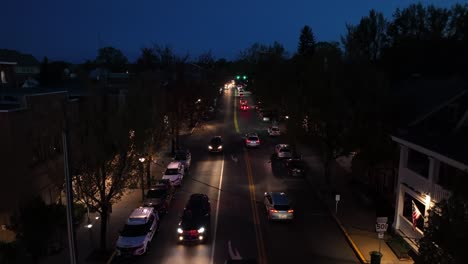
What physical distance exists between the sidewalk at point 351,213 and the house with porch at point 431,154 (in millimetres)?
1491

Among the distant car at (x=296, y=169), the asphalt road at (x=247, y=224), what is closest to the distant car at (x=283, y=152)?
the asphalt road at (x=247, y=224)

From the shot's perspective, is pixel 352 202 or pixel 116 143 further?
pixel 352 202

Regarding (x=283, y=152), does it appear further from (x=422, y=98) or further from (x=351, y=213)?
(x=422, y=98)

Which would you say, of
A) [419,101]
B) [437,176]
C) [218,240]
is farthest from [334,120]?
[218,240]

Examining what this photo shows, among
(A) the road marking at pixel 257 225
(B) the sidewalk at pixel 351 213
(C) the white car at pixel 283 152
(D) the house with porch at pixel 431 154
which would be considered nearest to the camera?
(D) the house with porch at pixel 431 154

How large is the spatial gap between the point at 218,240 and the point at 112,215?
7.62 m

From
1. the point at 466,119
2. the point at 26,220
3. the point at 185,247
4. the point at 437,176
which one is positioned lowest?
the point at 185,247

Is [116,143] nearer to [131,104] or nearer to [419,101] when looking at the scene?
[131,104]

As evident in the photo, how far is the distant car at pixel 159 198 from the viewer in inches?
969

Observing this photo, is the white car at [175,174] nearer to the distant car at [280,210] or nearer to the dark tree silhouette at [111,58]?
the distant car at [280,210]

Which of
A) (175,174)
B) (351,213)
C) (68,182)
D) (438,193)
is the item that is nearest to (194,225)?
(68,182)

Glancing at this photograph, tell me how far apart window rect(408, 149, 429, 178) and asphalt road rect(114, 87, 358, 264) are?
556 centimetres

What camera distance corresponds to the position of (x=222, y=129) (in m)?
60.7

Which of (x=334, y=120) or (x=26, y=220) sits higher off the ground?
(x=334, y=120)
